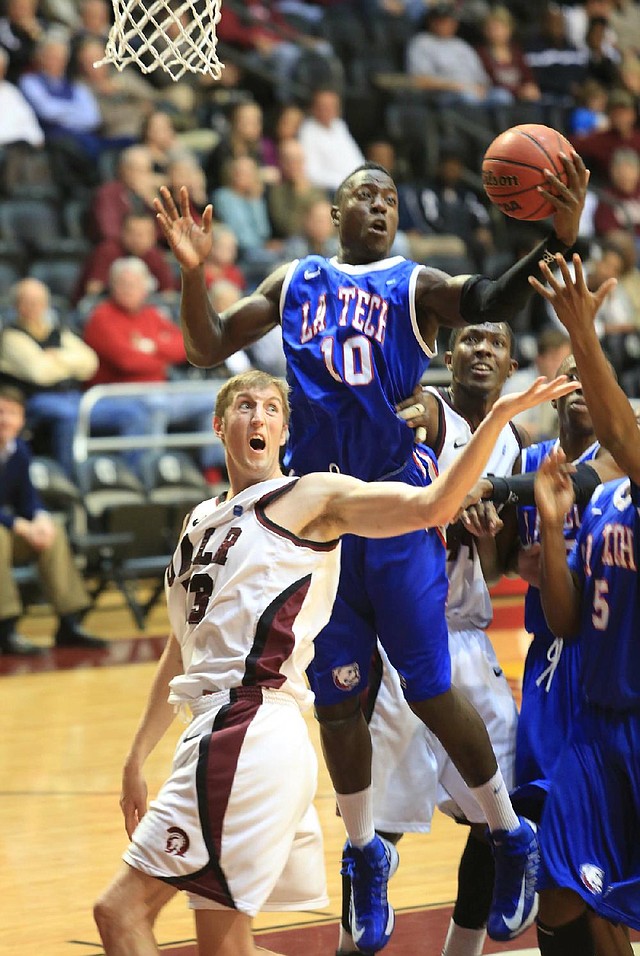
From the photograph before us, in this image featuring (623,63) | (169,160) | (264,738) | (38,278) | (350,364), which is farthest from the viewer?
(623,63)

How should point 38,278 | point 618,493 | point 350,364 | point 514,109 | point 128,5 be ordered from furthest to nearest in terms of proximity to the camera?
point 514,109, point 38,278, point 128,5, point 350,364, point 618,493

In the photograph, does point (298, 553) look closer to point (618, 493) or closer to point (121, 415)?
point (618, 493)

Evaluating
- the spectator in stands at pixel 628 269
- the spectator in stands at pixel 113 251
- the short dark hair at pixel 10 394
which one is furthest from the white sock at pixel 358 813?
the spectator in stands at pixel 628 269

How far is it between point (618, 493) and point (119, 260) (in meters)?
7.50

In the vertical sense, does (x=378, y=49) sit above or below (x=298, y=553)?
above

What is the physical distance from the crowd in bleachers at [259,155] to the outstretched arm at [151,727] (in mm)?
6696

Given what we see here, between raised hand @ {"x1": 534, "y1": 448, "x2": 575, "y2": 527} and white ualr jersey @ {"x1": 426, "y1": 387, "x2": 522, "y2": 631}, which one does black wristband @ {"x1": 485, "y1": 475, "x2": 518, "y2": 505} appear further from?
white ualr jersey @ {"x1": 426, "y1": 387, "x2": 522, "y2": 631}

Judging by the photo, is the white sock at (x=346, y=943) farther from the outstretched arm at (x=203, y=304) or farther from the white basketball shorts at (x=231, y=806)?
the outstretched arm at (x=203, y=304)

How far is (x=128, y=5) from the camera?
17.1ft

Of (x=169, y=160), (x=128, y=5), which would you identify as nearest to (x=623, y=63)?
(x=169, y=160)

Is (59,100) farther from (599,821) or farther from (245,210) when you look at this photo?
(599,821)

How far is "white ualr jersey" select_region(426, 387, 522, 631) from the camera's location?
5301 millimetres

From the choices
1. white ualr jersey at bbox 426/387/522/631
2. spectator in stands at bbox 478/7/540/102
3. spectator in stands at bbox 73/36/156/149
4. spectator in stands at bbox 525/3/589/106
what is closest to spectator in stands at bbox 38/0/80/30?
spectator in stands at bbox 73/36/156/149

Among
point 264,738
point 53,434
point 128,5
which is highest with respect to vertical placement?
point 128,5
